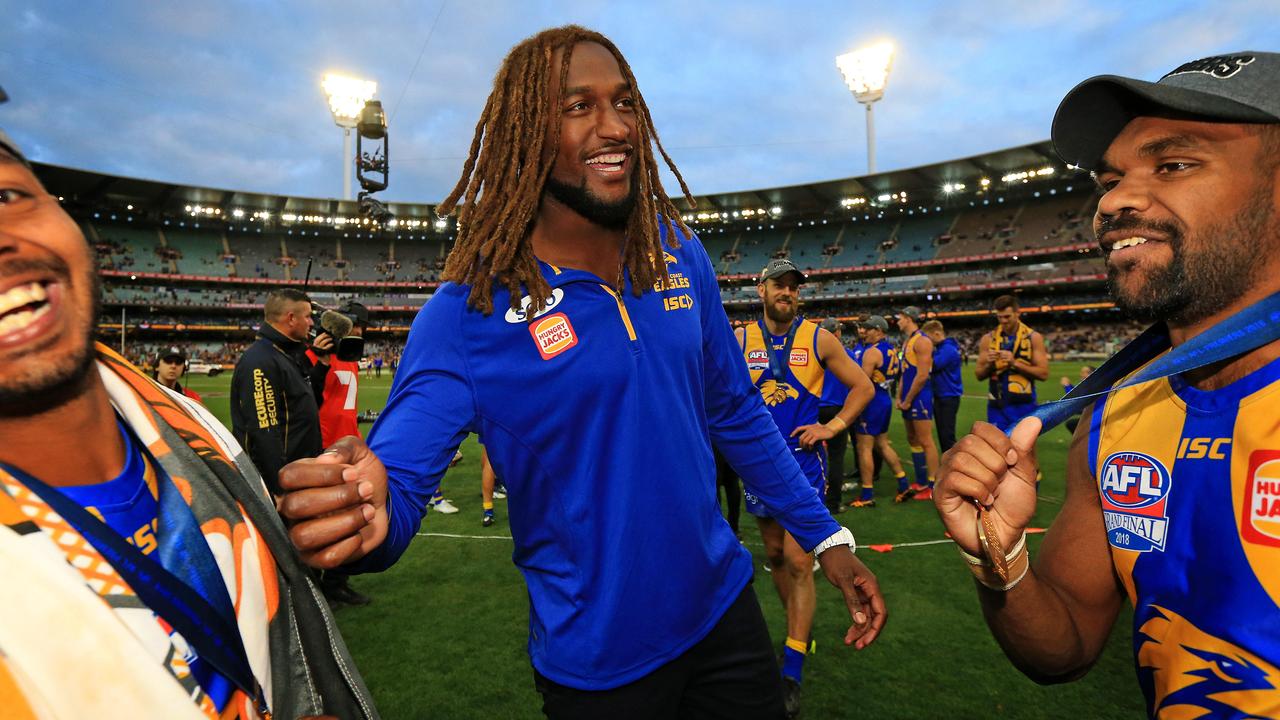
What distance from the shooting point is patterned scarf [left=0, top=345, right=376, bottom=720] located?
3.07 ft

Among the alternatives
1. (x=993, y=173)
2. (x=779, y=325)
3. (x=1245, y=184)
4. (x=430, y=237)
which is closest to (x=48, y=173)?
(x=430, y=237)

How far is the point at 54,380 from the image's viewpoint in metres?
1.17

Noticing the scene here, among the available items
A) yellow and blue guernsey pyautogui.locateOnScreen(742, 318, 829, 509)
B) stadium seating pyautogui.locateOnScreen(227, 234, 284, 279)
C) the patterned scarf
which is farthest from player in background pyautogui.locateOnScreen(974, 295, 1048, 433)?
stadium seating pyautogui.locateOnScreen(227, 234, 284, 279)

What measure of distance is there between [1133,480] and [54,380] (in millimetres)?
2481

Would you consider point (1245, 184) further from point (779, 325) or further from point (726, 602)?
point (779, 325)

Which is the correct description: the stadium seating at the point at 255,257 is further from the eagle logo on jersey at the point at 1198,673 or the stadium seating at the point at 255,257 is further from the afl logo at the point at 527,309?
the eagle logo on jersey at the point at 1198,673

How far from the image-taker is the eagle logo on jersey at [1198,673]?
123cm

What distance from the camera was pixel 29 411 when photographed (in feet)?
3.90

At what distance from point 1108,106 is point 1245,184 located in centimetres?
42

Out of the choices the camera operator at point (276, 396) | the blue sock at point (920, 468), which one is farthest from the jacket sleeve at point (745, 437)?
the blue sock at point (920, 468)

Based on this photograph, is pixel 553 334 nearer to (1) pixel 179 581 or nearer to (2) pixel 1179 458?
(1) pixel 179 581

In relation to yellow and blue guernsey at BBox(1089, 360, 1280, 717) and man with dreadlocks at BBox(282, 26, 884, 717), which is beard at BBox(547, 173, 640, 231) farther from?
yellow and blue guernsey at BBox(1089, 360, 1280, 717)

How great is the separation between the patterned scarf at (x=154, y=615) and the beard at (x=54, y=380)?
0.14 metres

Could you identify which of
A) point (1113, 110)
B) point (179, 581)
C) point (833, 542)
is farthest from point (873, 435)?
point (179, 581)
